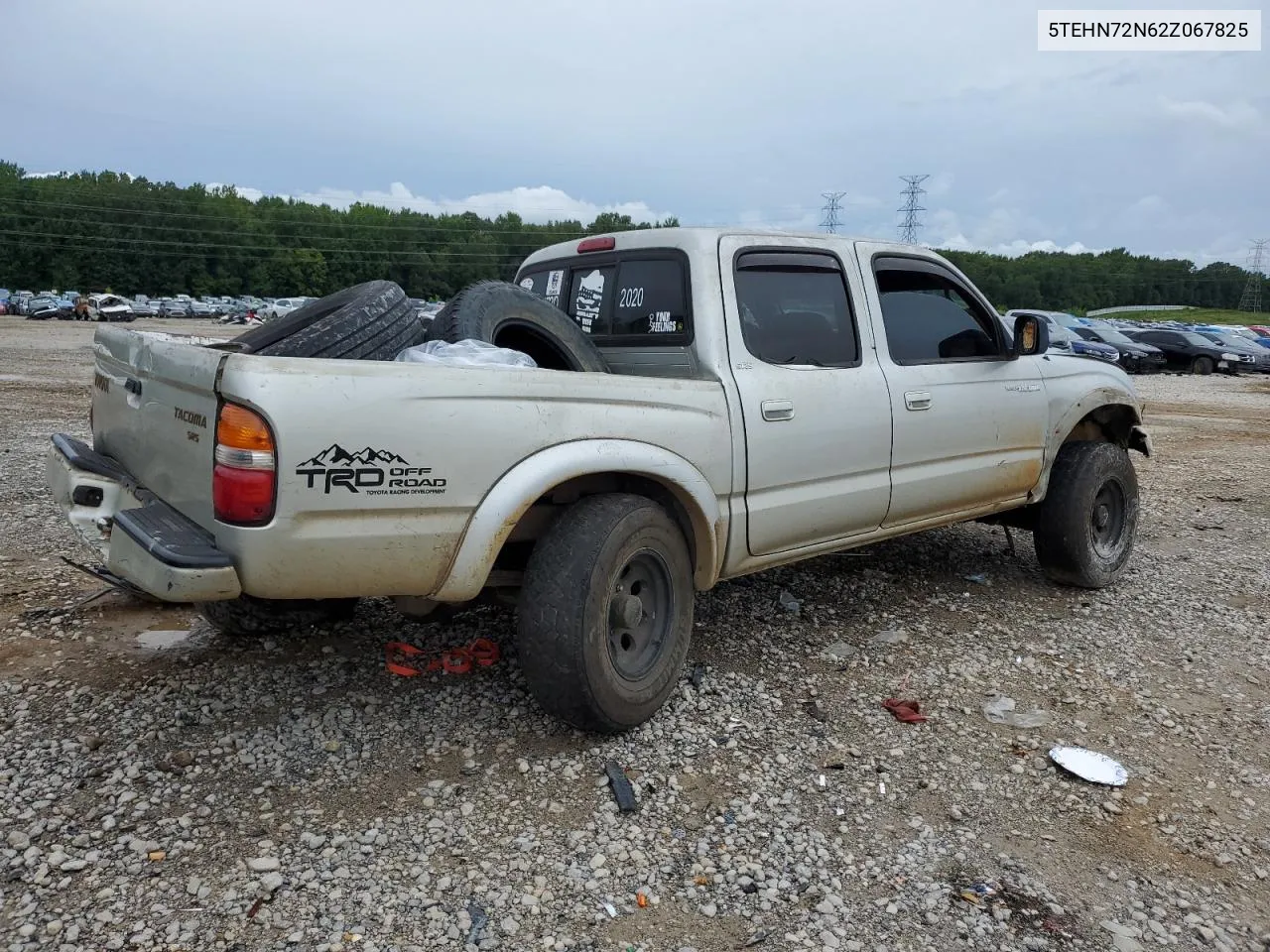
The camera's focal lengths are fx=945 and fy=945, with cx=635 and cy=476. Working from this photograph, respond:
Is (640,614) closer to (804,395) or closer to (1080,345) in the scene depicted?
(804,395)

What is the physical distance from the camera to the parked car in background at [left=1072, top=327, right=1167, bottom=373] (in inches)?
1062

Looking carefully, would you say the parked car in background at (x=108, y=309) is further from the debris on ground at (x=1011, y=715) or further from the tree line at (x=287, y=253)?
the debris on ground at (x=1011, y=715)

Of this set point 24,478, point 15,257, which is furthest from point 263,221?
point 24,478

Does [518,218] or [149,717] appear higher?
[518,218]

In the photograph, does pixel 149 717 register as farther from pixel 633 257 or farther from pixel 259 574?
pixel 633 257

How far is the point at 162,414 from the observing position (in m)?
3.12

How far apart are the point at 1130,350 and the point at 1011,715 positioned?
87.4 feet

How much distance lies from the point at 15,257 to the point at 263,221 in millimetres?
25475

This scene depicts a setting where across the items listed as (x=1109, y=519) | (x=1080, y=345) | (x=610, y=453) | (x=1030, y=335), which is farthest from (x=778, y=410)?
(x=1080, y=345)

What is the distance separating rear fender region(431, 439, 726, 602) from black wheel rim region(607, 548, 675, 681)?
0.92 feet

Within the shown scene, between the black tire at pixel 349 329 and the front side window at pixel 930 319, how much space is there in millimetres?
2267

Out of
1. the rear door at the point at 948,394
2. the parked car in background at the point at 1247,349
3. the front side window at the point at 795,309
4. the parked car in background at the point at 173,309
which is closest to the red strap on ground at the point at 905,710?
the rear door at the point at 948,394

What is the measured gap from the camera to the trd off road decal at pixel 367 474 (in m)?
2.71

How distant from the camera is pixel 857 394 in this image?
4.21 metres
